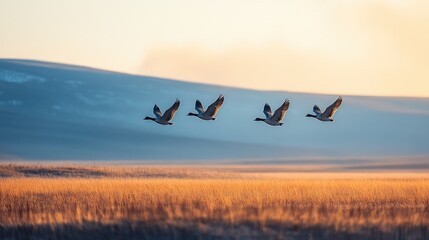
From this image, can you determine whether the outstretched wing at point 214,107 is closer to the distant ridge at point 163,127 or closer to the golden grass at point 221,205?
the golden grass at point 221,205

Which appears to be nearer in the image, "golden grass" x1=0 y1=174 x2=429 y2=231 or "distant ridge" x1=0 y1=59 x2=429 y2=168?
"golden grass" x1=0 y1=174 x2=429 y2=231

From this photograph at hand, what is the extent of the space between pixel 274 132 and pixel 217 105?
397 ft

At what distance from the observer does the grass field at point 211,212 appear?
19562 mm

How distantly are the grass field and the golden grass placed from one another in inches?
0.8

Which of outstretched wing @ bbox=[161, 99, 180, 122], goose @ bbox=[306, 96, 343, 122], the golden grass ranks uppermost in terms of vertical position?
goose @ bbox=[306, 96, 343, 122]

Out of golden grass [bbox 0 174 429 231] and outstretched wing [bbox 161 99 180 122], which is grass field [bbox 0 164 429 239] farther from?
outstretched wing [bbox 161 99 180 122]

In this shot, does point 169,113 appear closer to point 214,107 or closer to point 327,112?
point 214,107

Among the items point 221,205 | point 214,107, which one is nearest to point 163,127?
point 214,107

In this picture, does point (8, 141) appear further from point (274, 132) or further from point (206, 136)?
point (274, 132)

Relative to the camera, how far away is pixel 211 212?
22.2 m

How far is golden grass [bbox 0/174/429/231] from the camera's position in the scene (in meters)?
20.6

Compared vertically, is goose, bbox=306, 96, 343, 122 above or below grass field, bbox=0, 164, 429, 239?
Result: above

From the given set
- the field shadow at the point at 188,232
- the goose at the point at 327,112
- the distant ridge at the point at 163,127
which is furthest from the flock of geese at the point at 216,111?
the distant ridge at the point at 163,127

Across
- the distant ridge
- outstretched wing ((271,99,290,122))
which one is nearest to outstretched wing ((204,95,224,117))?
outstretched wing ((271,99,290,122))
